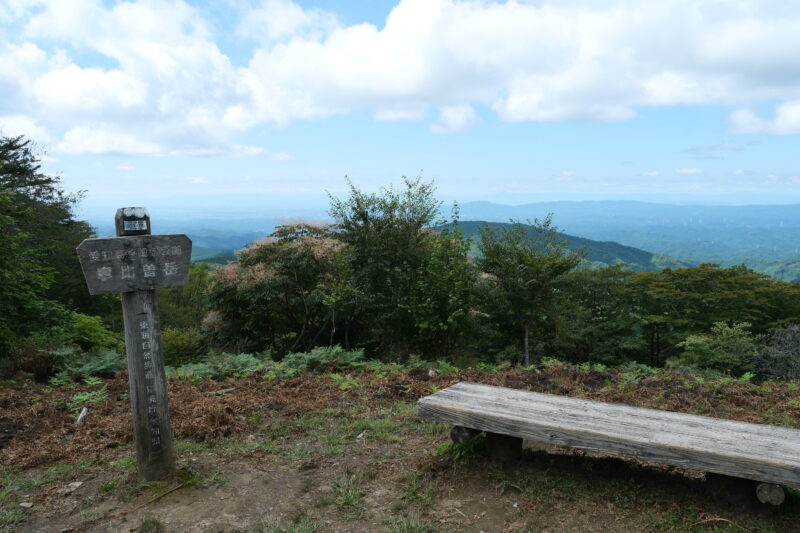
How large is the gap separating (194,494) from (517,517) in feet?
8.99

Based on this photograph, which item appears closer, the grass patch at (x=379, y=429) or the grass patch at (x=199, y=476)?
the grass patch at (x=199, y=476)

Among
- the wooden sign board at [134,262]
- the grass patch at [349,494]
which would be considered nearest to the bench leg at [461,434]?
the grass patch at [349,494]

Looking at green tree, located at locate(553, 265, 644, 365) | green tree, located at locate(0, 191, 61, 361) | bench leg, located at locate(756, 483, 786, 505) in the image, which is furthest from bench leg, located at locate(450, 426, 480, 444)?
green tree, located at locate(553, 265, 644, 365)

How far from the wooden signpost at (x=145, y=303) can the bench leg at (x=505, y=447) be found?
2.94 meters

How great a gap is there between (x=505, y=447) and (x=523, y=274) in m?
14.4

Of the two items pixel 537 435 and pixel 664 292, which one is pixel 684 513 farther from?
pixel 664 292

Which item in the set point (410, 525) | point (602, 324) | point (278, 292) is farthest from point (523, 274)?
point (410, 525)

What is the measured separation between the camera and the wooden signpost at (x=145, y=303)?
4309 millimetres

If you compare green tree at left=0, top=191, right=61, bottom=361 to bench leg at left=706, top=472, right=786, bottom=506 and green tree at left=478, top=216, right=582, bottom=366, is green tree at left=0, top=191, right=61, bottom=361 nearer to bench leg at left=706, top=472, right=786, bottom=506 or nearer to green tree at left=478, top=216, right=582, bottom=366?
bench leg at left=706, top=472, right=786, bottom=506

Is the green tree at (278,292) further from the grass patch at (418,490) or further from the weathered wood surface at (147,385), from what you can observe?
the grass patch at (418,490)

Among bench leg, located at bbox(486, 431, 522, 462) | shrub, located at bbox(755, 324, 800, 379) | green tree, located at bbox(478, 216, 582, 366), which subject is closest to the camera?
bench leg, located at bbox(486, 431, 522, 462)

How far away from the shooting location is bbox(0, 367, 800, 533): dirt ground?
3.90 metres

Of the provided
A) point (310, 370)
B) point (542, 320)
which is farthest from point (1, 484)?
point (542, 320)

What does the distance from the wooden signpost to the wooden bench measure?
2360 millimetres
